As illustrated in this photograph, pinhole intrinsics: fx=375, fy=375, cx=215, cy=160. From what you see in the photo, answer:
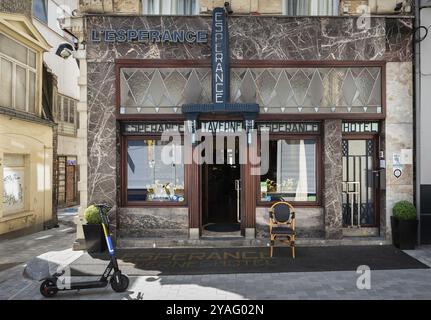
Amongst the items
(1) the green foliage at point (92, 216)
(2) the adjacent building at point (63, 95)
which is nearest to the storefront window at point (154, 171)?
(1) the green foliage at point (92, 216)

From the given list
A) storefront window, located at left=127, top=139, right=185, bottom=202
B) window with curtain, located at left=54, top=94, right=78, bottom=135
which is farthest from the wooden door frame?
window with curtain, located at left=54, top=94, right=78, bottom=135

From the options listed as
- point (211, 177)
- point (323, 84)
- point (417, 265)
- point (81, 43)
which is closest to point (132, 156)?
point (211, 177)

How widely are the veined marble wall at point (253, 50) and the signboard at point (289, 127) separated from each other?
155 cm

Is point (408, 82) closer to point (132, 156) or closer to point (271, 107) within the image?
point (271, 107)

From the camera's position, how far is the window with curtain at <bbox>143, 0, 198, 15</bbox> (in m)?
9.58

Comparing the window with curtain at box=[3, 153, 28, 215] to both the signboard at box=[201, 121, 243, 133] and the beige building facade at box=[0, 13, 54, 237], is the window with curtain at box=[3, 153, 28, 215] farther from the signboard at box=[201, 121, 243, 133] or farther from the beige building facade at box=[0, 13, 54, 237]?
the signboard at box=[201, 121, 243, 133]

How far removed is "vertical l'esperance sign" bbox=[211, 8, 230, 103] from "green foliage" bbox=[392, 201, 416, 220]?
4.87m

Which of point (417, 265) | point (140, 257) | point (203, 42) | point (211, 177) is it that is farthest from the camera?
point (211, 177)

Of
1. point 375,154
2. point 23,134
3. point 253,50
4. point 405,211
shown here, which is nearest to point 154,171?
A: point 253,50

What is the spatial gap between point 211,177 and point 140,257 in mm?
3235

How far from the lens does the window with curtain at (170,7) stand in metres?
9.58

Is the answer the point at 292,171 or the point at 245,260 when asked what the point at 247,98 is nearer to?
the point at 292,171

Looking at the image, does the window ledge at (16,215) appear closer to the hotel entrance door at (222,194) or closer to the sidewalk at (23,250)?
the sidewalk at (23,250)

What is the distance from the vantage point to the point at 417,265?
24.6ft
